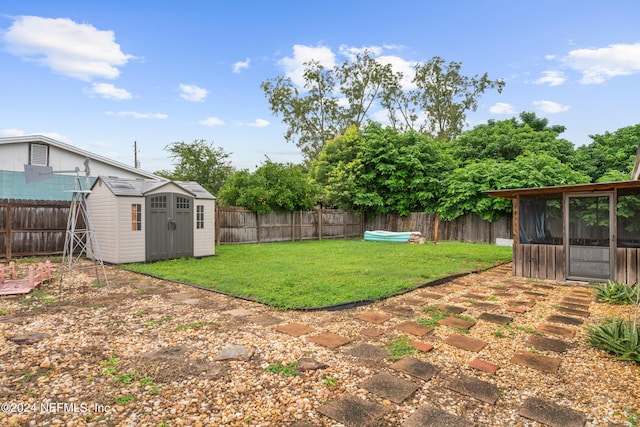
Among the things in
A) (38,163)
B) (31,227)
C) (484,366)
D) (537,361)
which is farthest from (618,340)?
(38,163)

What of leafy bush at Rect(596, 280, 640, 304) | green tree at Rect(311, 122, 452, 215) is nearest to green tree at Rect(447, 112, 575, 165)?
green tree at Rect(311, 122, 452, 215)

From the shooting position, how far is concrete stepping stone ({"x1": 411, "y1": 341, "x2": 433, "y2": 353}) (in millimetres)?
3004

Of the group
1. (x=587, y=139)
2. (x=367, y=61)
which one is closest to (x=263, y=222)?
(x=367, y=61)

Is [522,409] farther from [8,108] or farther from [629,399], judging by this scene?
[8,108]

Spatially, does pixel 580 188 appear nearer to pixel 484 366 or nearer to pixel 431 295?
pixel 431 295

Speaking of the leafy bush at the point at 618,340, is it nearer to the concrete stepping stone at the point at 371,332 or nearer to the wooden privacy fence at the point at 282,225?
the concrete stepping stone at the point at 371,332

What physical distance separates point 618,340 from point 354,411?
2.60 m

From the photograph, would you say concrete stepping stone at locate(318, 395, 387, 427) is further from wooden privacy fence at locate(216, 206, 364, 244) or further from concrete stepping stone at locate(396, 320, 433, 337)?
wooden privacy fence at locate(216, 206, 364, 244)

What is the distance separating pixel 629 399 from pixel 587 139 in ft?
69.3

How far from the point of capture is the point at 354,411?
2.04 metres

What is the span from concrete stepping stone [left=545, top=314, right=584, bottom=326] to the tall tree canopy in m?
20.4

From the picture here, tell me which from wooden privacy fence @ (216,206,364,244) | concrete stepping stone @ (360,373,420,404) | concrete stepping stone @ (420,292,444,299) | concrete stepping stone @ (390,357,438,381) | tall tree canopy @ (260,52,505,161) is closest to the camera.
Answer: concrete stepping stone @ (360,373,420,404)

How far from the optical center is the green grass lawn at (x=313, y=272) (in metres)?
4.87

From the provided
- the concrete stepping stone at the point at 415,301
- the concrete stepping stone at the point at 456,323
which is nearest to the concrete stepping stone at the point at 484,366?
the concrete stepping stone at the point at 456,323
